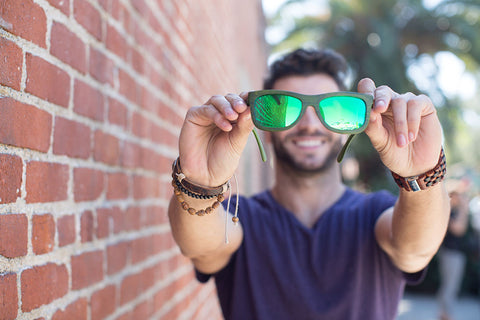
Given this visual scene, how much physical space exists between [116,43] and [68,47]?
15.7 inches

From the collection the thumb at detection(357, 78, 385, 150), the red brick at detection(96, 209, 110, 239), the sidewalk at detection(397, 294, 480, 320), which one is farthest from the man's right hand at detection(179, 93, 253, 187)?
the sidewalk at detection(397, 294, 480, 320)

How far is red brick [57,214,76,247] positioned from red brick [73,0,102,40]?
635 mm

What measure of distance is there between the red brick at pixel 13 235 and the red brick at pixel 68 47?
0.49 metres

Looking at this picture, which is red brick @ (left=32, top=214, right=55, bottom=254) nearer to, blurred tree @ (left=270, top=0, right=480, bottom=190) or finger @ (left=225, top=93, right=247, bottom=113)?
finger @ (left=225, top=93, right=247, bottom=113)

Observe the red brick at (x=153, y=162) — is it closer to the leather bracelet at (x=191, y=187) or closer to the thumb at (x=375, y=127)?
the leather bracelet at (x=191, y=187)

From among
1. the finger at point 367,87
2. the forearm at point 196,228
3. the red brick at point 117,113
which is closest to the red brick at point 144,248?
the forearm at point 196,228

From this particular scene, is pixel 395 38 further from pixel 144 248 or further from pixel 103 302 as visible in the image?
pixel 103 302

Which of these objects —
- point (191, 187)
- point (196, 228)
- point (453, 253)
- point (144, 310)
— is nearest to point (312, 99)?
point (191, 187)

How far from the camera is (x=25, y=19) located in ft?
3.92

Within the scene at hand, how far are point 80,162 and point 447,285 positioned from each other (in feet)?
20.8

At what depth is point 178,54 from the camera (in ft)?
8.91

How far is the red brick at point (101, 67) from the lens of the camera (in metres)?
1.62

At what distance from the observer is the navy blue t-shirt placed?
1.99m

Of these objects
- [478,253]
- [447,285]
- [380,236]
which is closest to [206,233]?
[380,236]
